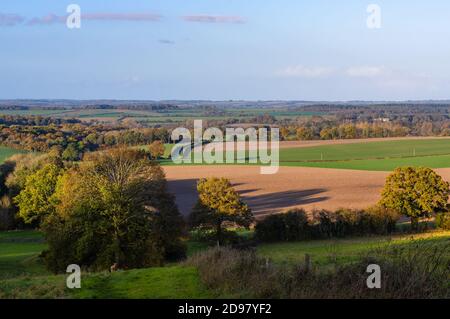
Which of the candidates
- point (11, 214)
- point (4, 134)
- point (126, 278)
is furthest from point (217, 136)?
point (126, 278)

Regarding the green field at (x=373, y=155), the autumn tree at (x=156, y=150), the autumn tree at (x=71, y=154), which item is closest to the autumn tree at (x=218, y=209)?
the autumn tree at (x=71, y=154)

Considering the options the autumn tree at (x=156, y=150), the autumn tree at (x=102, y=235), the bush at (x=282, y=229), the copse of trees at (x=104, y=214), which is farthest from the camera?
the autumn tree at (x=156, y=150)

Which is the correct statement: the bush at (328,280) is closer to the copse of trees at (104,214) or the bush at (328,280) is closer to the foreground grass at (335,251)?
the foreground grass at (335,251)

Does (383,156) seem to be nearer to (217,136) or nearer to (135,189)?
(217,136)

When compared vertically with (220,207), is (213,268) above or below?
above

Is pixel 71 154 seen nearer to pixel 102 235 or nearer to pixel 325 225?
pixel 325 225

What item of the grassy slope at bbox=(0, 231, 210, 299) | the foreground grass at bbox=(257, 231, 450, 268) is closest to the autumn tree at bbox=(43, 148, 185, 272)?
the foreground grass at bbox=(257, 231, 450, 268)

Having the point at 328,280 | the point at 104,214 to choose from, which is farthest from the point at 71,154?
the point at 328,280
